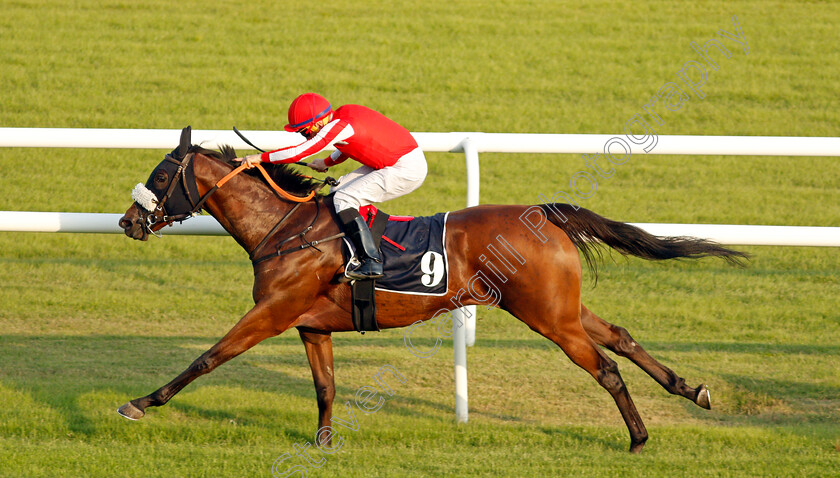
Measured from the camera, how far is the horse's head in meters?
4.53

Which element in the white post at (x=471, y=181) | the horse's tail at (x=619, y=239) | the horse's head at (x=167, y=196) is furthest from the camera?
the white post at (x=471, y=181)

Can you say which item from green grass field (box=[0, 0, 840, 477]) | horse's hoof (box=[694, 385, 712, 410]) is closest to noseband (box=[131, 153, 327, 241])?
green grass field (box=[0, 0, 840, 477])

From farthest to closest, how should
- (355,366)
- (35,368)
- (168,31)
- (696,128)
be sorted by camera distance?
(168,31)
(696,128)
(355,366)
(35,368)

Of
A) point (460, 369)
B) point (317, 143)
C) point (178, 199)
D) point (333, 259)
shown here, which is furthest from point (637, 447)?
point (178, 199)

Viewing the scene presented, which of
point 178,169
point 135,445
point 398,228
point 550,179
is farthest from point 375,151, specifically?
point 550,179

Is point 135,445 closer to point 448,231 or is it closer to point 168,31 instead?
point 448,231

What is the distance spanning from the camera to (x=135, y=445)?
4438 millimetres

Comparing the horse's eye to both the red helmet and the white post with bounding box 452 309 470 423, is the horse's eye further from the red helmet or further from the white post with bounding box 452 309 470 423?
the white post with bounding box 452 309 470 423

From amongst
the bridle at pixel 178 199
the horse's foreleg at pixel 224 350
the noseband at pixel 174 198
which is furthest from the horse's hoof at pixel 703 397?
the noseband at pixel 174 198

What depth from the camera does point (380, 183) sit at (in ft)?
15.3

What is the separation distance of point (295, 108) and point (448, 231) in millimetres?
1045

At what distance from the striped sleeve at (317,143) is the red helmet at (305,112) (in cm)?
10

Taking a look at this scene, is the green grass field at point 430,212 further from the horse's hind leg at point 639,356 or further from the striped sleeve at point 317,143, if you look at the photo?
the striped sleeve at point 317,143

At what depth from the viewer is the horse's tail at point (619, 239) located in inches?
184
